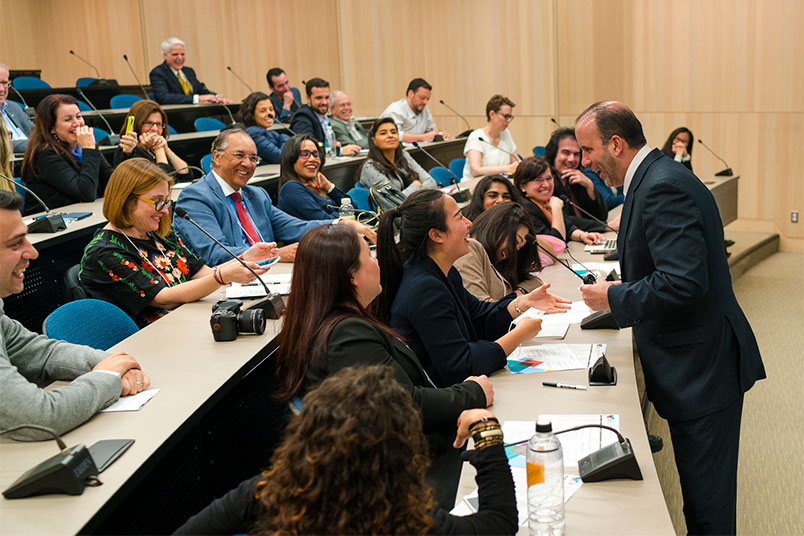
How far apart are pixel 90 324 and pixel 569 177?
3.09 meters

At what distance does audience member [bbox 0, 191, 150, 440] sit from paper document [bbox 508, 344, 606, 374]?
1.06m

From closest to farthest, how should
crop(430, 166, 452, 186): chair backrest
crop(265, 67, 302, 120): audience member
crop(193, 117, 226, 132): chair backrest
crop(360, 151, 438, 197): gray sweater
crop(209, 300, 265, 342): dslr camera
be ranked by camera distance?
crop(209, 300, 265, 342): dslr camera
crop(360, 151, 438, 197): gray sweater
crop(430, 166, 452, 186): chair backrest
crop(193, 117, 226, 132): chair backrest
crop(265, 67, 302, 120): audience member

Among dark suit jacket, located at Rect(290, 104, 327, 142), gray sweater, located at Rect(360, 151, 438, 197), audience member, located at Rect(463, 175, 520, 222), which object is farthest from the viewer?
dark suit jacket, located at Rect(290, 104, 327, 142)

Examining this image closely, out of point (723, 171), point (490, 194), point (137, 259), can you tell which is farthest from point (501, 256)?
point (723, 171)

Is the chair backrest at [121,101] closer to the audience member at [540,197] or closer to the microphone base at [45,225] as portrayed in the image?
the microphone base at [45,225]

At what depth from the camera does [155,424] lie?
71.2 inches

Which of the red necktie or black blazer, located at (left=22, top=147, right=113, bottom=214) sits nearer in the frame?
the red necktie

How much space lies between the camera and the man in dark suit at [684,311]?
2.04 metres

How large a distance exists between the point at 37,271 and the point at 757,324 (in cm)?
453

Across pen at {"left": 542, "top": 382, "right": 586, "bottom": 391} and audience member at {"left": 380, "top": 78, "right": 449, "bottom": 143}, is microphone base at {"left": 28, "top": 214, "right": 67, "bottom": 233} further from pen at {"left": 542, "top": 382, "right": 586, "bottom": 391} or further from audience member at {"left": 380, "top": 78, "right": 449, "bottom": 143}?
audience member at {"left": 380, "top": 78, "right": 449, "bottom": 143}

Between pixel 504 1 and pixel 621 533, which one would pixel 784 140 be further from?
pixel 621 533

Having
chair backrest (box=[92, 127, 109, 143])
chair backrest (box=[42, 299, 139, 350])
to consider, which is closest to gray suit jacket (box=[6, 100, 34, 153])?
chair backrest (box=[92, 127, 109, 143])

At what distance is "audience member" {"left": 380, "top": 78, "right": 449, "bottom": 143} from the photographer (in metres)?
7.90

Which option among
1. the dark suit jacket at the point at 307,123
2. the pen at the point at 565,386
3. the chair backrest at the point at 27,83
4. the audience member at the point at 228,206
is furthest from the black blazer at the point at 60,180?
the chair backrest at the point at 27,83
